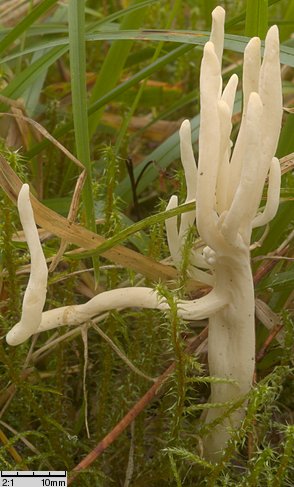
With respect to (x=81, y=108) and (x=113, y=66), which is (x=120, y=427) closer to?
(x=81, y=108)

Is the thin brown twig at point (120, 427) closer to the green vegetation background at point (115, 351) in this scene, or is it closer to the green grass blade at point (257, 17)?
the green vegetation background at point (115, 351)

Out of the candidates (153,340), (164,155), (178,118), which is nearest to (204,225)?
(153,340)

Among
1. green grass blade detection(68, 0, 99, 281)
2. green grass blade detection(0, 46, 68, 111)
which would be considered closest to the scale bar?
green grass blade detection(68, 0, 99, 281)

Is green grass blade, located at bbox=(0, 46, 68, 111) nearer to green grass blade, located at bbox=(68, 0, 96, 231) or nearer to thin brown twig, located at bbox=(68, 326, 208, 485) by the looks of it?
green grass blade, located at bbox=(68, 0, 96, 231)

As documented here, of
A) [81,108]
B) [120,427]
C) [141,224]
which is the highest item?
[81,108]

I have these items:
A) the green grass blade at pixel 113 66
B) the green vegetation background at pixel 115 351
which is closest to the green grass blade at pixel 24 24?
the green vegetation background at pixel 115 351

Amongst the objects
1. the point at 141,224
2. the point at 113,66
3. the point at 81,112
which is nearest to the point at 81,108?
the point at 81,112
